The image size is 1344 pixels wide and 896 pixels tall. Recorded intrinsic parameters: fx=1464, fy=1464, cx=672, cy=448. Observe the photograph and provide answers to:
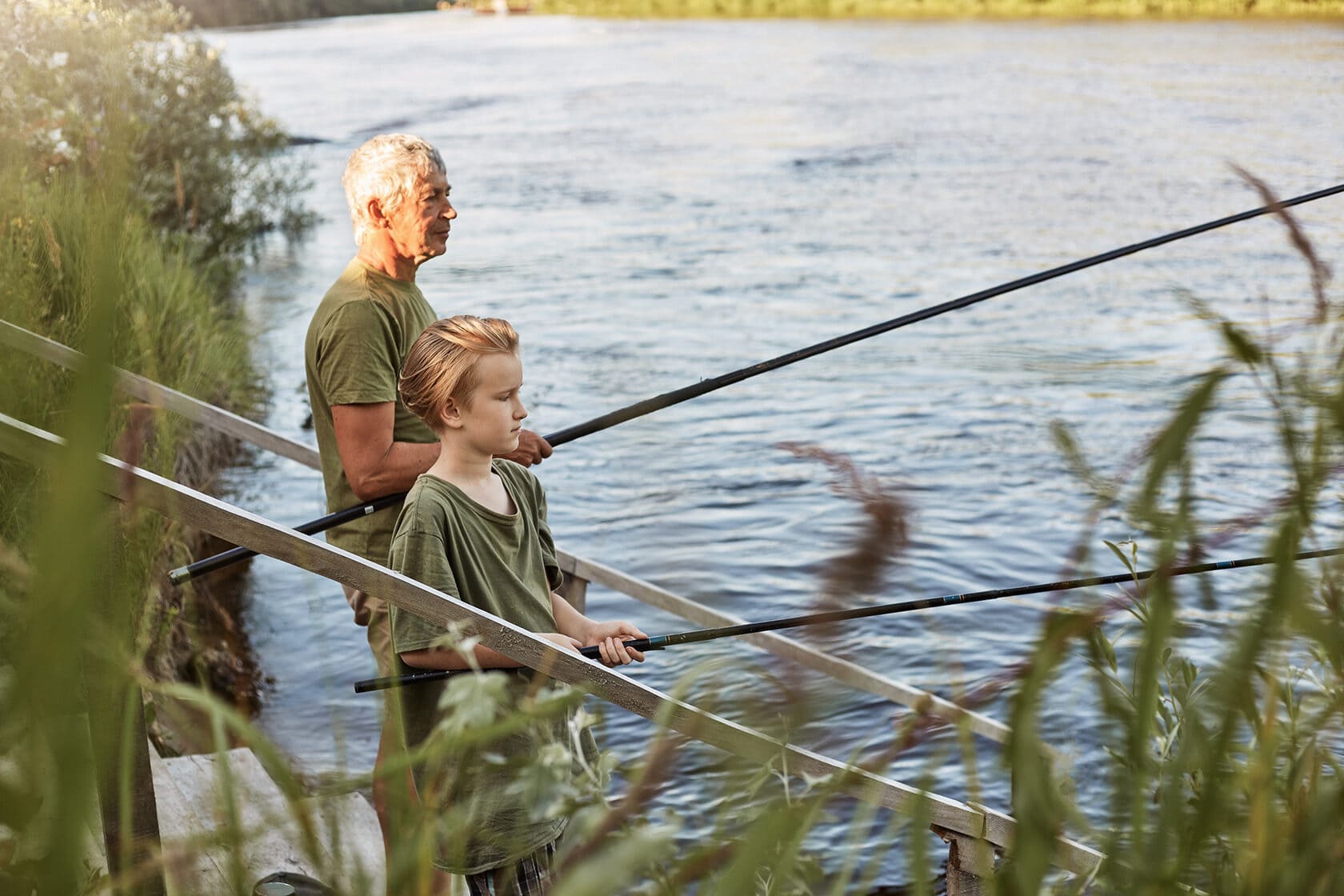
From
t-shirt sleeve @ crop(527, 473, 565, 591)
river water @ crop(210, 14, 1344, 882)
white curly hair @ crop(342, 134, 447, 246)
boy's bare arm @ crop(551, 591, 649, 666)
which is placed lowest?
river water @ crop(210, 14, 1344, 882)

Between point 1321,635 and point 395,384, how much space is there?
8.25 ft

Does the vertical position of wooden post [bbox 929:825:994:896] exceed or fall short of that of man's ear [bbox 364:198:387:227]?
it falls short

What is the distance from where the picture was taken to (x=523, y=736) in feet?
8.64

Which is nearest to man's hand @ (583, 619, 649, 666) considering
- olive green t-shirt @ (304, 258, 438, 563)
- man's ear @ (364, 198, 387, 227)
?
olive green t-shirt @ (304, 258, 438, 563)

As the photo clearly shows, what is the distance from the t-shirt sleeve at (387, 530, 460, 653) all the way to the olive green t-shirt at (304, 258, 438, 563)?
63cm

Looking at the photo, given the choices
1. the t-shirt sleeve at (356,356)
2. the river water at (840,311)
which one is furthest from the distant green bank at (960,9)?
the t-shirt sleeve at (356,356)

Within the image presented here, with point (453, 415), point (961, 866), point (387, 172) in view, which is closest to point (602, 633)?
point (453, 415)

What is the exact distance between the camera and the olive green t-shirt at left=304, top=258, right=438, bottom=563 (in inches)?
124

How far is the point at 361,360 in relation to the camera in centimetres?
315

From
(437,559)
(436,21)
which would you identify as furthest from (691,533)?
(436,21)

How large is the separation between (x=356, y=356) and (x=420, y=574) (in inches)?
28.9

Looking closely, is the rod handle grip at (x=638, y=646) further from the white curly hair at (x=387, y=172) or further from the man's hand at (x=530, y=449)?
the white curly hair at (x=387, y=172)

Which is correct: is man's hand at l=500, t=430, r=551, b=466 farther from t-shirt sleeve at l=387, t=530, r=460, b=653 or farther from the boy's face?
t-shirt sleeve at l=387, t=530, r=460, b=653

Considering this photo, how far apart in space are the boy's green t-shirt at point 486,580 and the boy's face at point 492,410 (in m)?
0.11
